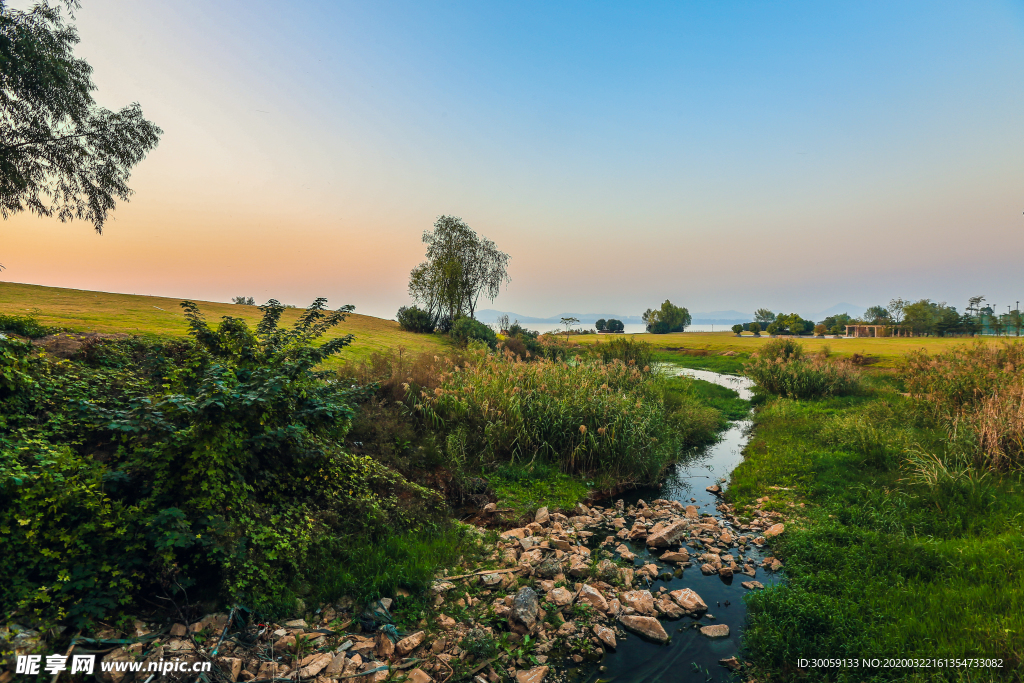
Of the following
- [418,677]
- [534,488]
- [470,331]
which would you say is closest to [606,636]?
[418,677]

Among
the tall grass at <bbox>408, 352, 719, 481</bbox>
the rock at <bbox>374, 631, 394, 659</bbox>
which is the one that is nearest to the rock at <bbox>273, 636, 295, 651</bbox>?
the rock at <bbox>374, 631, 394, 659</bbox>

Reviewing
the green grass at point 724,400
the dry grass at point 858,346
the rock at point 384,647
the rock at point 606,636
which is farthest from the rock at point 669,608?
the dry grass at point 858,346

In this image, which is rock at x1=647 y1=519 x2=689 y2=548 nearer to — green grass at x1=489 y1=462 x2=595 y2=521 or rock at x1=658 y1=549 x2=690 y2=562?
rock at x1=658 y1=549 x2=690 y2=562

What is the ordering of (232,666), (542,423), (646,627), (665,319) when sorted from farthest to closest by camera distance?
(665,319)
(542,423)
(646,627)
(232,666)

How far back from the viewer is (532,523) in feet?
22.4

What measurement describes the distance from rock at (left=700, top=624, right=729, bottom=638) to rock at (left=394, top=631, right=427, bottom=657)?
→ 288 centimetres

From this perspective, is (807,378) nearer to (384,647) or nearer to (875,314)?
(384,647)

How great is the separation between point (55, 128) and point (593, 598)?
22.0m

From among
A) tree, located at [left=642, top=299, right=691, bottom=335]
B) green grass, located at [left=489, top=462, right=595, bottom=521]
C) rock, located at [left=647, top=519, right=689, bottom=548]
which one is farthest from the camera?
tree, located at [left=642, top=299, right=691, bottom=335]

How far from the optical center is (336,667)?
3.47 metres

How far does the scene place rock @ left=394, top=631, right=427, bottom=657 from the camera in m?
3.79

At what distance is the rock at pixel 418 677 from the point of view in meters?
3.48

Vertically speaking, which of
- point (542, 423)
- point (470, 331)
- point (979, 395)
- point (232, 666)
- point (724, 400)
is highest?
point (470, 331)

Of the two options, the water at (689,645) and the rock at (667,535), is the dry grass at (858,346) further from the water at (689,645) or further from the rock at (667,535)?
the water at (689,645)
